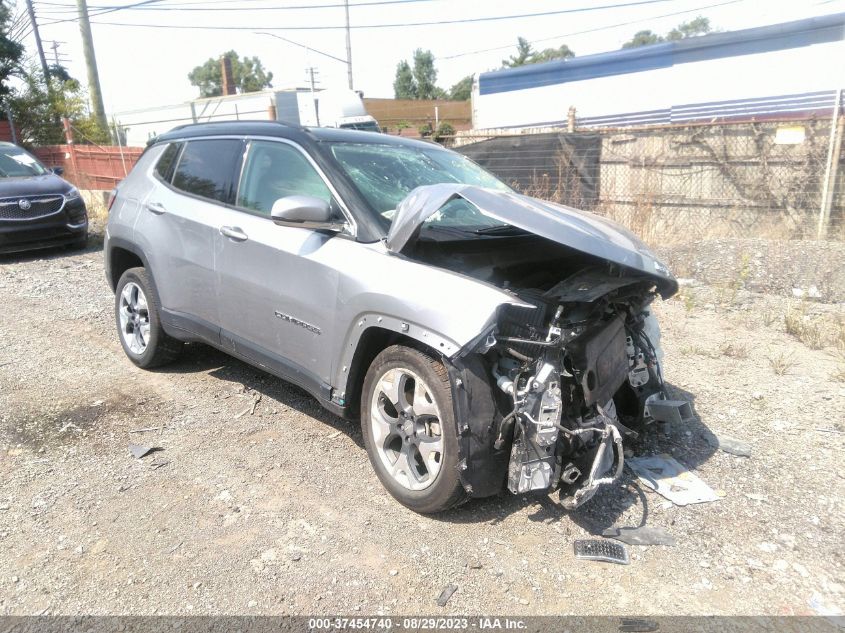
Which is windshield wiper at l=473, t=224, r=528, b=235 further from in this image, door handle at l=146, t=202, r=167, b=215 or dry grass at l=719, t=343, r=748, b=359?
dry grass at l=719, t=343, r=748, b=359

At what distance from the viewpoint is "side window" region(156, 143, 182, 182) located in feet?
15.9

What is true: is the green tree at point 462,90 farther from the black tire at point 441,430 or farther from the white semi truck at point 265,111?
the black tire at point 441,430

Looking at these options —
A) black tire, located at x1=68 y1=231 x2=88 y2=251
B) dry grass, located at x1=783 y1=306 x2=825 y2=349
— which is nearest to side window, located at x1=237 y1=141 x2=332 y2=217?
dry grass, located at x1=783 y1=306 x2=825 y2=349

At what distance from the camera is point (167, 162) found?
4.93 meters

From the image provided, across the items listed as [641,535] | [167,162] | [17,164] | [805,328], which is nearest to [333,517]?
[641,535]

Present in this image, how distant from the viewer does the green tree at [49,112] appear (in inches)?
969

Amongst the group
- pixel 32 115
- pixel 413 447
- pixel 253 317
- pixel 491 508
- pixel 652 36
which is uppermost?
pixel 652 36

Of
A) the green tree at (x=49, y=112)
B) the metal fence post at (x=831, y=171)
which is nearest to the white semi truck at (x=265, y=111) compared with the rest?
the green tree at (x=49, y=112)

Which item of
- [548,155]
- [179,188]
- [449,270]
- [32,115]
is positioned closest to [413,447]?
[449,270]

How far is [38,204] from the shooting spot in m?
9.89

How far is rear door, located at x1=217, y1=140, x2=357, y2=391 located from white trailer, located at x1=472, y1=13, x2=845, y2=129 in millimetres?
12895

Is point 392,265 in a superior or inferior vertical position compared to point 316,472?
superior

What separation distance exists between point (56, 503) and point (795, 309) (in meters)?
6.47

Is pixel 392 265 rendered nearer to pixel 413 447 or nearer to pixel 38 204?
pixel 413 447
